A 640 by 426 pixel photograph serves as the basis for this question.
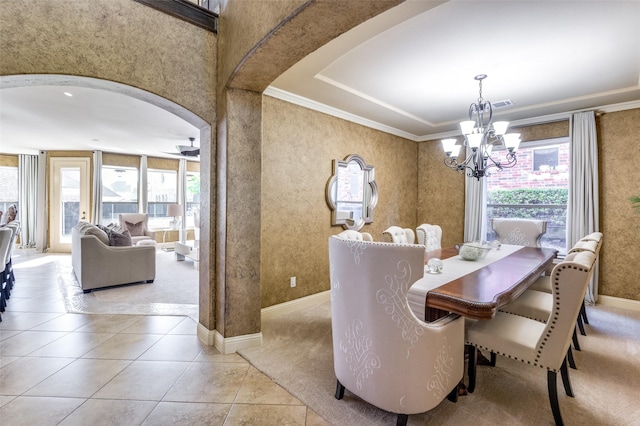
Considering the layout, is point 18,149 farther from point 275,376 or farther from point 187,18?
point 275,376

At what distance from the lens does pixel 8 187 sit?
26.1ft

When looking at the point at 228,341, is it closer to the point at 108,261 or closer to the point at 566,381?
the point at 566,381

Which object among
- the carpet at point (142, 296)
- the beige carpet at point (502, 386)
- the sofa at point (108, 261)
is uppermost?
the sofa at point (108, 261)

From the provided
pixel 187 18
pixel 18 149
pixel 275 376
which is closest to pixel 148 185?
pixel 18 149

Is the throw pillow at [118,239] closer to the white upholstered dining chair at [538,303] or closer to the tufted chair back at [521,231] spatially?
the white upholstered dining chair at [538,303]

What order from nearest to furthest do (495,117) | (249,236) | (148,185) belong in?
(249,236) < (495,117) < (148,185)

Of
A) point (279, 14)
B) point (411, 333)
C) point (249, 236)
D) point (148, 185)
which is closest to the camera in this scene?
point (411, 333)

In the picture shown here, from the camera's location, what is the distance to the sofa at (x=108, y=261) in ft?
13.8

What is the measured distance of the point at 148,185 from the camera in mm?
8234

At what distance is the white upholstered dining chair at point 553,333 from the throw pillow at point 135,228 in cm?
759

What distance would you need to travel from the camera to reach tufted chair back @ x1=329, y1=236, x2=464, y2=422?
1.41 metres

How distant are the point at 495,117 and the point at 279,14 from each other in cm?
392

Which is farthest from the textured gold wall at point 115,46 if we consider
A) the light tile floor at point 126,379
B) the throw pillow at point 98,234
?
the throw pillow at point 98,234

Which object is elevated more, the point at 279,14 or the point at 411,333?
the point at 279,14
